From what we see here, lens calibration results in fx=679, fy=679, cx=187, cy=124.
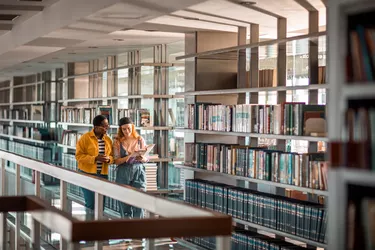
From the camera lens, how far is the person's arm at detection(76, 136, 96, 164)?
745cm

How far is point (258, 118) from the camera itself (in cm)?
612

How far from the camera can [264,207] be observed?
6.04m

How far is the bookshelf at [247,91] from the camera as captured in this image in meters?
5.61

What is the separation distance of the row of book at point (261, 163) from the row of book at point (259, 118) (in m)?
0.19

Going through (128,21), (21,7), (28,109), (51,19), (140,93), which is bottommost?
(28,109)

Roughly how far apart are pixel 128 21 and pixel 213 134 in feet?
5.41

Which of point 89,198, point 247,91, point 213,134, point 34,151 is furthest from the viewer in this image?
point 34,151

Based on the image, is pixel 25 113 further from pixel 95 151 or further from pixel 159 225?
pixel 159 225

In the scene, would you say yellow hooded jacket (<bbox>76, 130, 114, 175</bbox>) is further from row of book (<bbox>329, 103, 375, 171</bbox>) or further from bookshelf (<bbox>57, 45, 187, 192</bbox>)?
row of book (<bbox>329, 103, 375, 171</bbox>)

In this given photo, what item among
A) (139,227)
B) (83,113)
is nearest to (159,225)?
(139,227)

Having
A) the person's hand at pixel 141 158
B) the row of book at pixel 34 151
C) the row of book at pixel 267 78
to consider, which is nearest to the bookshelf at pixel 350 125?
the row of book at pixel 267 78

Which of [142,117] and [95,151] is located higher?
[142,117]

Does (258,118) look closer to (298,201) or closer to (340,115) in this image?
(298,201)

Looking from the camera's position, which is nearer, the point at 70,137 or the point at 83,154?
the point at 83,154
